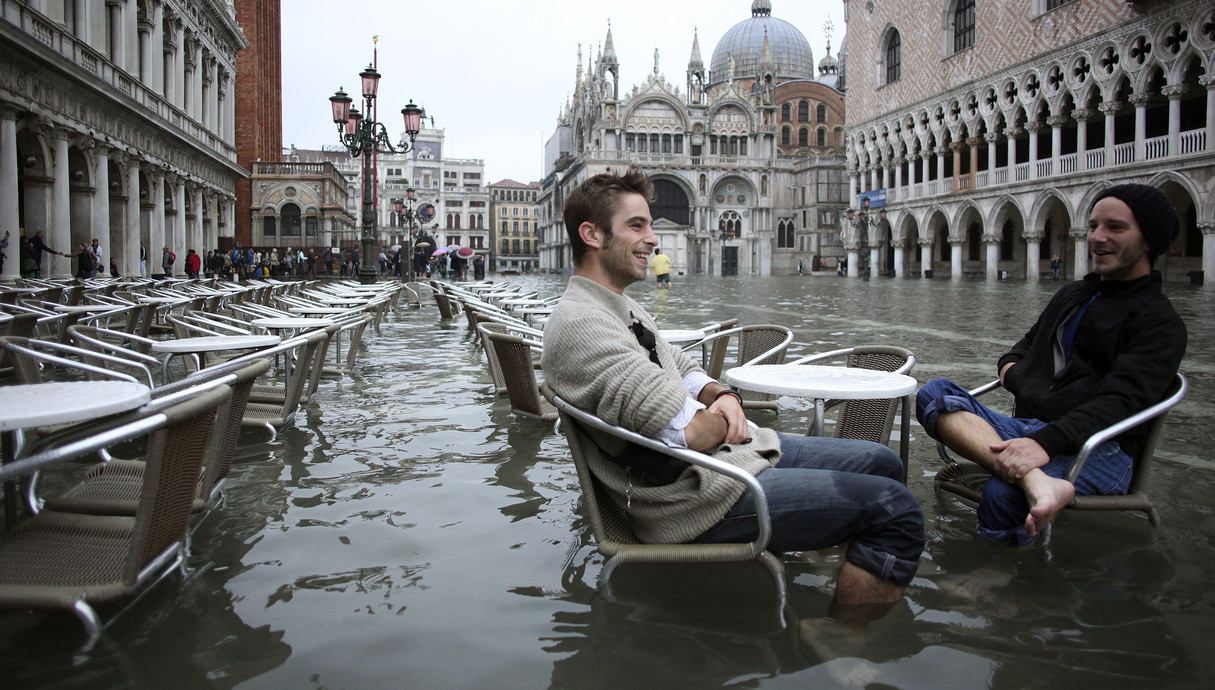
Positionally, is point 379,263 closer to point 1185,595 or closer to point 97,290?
point 97,290

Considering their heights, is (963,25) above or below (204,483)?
above

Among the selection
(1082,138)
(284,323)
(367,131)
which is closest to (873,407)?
(284,323)

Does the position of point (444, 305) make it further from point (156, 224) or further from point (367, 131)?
point (156, 224)

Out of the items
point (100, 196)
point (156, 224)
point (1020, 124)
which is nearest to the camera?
point (100, 196)

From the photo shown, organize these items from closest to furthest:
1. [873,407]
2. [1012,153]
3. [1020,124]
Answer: [873,407] < [1012,153] < [1020,124]

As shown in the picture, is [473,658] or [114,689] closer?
[114,689]

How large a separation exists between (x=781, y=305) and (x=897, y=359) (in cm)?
1564

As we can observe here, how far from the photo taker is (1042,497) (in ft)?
9.04

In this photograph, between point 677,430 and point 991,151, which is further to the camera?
point 991,151

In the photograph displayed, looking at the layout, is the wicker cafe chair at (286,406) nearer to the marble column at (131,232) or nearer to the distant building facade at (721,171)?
the marble column at (131,232)

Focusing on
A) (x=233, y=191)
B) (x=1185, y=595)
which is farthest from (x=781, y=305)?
(x=233, y=191)

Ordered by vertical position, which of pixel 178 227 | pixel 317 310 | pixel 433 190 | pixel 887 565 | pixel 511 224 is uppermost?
pixel 433 190

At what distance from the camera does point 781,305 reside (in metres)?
19.7

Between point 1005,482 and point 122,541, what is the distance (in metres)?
2.91
